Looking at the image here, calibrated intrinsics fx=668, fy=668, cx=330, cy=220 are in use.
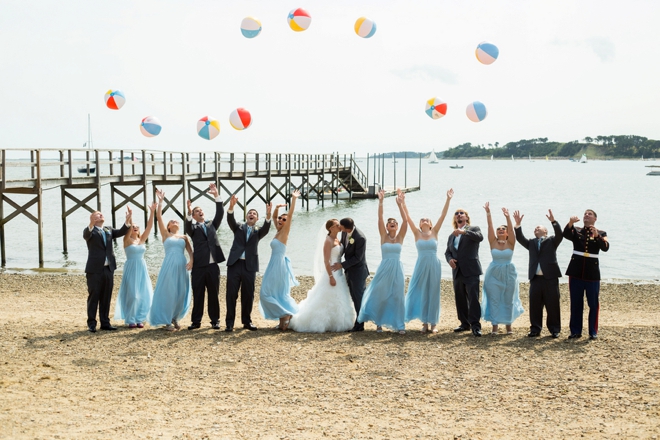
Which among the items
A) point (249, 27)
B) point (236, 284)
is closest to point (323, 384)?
point (236, 284)

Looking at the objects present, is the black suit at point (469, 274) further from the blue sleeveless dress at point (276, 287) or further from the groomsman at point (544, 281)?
the blue sleeveless dress at point (276, 287)

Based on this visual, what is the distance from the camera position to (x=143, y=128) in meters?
20.3

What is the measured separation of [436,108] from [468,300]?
8518 mm

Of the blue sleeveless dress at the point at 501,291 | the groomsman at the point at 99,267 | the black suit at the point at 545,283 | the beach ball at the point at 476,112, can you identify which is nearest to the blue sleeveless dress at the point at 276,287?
the groomsman at the point at 99,267

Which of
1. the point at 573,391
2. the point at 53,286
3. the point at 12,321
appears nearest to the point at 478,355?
Result: the point at 573,391

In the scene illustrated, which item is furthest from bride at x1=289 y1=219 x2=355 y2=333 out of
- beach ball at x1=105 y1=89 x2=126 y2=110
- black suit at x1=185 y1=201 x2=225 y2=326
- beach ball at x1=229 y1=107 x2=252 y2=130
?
beach ball at x1=105 y1=89 x2=126 y2=110

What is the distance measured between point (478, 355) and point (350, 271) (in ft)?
7.47

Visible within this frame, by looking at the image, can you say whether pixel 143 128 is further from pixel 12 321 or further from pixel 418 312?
pixel 418 312

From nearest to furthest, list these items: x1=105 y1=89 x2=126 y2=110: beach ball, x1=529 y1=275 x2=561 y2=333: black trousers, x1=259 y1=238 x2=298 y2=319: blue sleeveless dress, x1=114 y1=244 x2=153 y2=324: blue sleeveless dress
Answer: x1=529 y1=275 x2=561 y2=333: black trousers < x1=259 y1=238 x2=298 y2=319: blue sleeveless dress < x1=114 y1=244 x2=153 y2=324: blue sleeveless dress < x1=105 y1=89 x2=126 y2=110: beach ball

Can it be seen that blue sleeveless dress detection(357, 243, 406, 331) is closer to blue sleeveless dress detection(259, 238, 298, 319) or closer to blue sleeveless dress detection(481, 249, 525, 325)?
blue sleeveless dress detection(259, 238, 298, 319)

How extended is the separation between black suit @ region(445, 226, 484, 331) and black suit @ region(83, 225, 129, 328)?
4.70 m

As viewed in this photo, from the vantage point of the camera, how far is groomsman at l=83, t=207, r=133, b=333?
9227 mm

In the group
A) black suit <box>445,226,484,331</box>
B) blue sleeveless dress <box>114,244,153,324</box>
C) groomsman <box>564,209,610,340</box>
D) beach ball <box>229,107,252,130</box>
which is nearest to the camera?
groomsman <box>564,209,610,340</box>

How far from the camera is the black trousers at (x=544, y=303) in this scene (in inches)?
351
